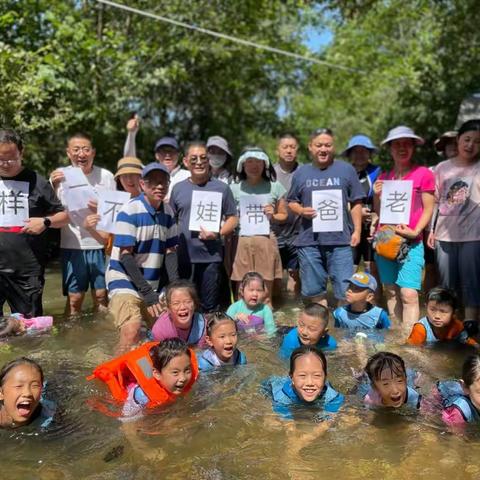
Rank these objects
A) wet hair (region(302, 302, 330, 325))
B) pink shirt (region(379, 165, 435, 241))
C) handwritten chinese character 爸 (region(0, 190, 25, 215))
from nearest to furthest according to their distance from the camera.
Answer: wet hair (region(302, 302, 330, 325)), handwritten chinese character 爸 (region(0, 190, 25, 215)), pink shirt (region(379, 165, 435, 241))

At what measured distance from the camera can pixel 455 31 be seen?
49.6 feet

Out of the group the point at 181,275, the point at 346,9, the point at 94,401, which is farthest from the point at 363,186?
the point at 346,9

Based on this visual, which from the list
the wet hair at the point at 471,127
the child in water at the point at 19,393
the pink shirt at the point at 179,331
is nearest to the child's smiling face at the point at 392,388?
the pink shirt at the point at 179,331

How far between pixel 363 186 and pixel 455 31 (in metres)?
9.87

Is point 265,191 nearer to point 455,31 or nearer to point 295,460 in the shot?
point 295,460

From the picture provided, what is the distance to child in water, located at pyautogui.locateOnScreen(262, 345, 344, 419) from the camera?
14.7 ft

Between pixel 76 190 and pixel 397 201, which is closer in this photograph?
pixel 397 201

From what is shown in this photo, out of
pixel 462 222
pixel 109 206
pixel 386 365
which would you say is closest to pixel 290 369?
pixel 386 365

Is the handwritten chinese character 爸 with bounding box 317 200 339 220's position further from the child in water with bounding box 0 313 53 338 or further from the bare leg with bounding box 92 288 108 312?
the child in water with bounding box 0 313 53 338

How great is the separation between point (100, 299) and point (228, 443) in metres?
3.47

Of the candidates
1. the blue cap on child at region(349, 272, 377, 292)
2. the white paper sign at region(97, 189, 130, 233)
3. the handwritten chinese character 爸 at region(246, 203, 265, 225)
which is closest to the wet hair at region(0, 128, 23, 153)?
the white paper sign at region(97, 189, 130, 233)

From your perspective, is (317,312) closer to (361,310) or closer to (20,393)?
(361,310)

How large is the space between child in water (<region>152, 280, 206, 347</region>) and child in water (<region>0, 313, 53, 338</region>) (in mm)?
1363

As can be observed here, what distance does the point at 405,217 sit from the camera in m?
6.29
